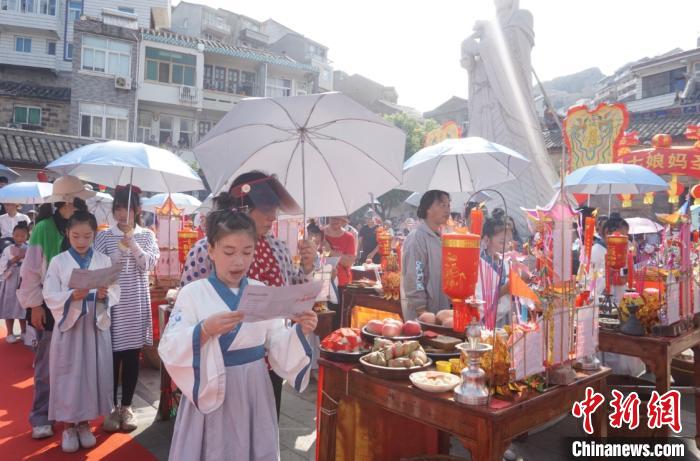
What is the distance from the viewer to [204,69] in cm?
2186

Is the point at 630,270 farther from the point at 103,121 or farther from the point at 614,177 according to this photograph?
the point at 103,121

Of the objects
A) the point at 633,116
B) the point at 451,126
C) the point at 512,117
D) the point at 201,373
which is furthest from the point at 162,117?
the point at 201,373

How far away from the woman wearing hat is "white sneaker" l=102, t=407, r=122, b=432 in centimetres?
34

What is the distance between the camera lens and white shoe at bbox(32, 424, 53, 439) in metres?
3.45

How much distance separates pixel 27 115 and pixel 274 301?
2097 centimetres

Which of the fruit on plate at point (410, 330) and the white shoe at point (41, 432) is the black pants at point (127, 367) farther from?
the fruit on plate at point (410, 330)

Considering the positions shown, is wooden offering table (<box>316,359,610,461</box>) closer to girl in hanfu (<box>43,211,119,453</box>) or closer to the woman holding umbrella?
the woman holding umbrella

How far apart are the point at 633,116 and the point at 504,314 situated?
15031 mm

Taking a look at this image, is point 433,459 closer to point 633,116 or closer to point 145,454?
point 145,454

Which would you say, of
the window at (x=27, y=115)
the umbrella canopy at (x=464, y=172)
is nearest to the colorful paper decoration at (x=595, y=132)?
the umbrella canopy at (x=464, y=172)

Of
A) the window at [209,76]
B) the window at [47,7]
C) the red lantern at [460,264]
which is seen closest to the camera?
the red lantern at [460,264]

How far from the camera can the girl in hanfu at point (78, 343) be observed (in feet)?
10.7

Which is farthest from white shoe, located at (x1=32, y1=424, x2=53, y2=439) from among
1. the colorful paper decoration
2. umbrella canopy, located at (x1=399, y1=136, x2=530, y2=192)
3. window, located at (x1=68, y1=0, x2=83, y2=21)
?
window, located at (x1=68, y1=0, x2=83, y2=21)

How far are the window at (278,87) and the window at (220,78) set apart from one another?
207 centimetres
